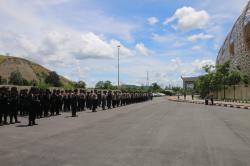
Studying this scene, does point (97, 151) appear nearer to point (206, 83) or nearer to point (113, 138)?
point (113, 138)

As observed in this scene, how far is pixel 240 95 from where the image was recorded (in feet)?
218

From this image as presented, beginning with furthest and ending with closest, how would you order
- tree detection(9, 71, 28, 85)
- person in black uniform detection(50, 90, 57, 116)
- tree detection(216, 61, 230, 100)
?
tree detection(216, 61, 230, 100), tree detection(9, 71, 28, 85), person in black uniform detection(50, 90, 57, 116)

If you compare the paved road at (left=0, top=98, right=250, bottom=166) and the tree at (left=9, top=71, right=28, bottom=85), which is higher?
the tree at (left=9, top=71, right=28, bottom=85)

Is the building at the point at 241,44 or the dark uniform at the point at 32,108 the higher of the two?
the building at the point at 241,44

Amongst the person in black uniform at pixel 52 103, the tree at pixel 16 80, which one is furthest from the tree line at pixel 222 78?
the person in black uniform at pixel 52 103

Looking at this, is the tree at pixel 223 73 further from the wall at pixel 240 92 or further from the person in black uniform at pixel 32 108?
the person in black uniform at pixel 32 108

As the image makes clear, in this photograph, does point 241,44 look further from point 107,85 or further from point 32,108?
point 32,108

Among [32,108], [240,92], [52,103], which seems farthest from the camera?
[240,92]

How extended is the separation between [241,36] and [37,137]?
8298 centimetres

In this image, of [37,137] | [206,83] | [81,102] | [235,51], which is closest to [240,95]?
[206,83]

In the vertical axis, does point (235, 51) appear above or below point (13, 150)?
above

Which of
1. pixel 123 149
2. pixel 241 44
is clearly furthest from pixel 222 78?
pixel 123 149

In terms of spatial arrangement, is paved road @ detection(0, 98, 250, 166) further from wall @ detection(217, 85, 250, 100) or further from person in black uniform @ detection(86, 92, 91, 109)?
wall @ detection(217, 85, 250, 100)

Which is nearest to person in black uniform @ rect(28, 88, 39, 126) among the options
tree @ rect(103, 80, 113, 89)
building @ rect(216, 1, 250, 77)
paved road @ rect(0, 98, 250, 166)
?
paved road @ rect(0, 98, 250, 166)
